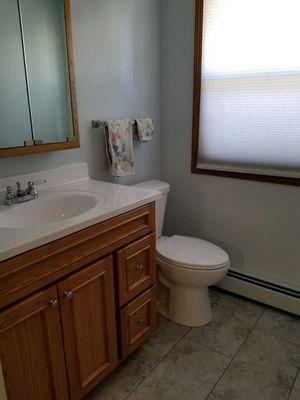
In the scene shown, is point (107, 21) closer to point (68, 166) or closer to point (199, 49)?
point (199, 49)

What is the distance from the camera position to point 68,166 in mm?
Answer: 1635

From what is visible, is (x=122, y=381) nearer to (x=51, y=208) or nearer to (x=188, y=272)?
(x=188, y=272)

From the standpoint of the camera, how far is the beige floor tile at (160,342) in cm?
162

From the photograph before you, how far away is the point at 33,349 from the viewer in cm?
104

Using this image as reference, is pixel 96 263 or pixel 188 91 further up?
pixel 188 91

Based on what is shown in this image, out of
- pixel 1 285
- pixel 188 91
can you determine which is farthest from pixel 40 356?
pixel 188 91

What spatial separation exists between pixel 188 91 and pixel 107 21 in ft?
2.19

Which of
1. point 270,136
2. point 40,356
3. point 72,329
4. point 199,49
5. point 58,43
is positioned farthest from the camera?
point 199,49

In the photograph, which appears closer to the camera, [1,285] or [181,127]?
[1,285]

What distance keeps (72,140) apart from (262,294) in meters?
1.50

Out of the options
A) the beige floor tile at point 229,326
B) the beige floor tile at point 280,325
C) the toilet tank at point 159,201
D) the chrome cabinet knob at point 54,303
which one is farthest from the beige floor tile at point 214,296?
the chrome cabinet knob at point 54,303

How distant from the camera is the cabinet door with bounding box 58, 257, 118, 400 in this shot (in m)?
1.15

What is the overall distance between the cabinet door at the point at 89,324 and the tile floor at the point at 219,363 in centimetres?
20

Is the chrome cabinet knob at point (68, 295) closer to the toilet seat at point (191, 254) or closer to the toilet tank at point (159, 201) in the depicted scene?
the toilet seat at point (191, 254)
